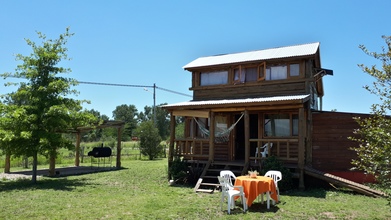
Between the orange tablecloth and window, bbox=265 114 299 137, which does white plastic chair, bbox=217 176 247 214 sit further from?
window, bbox=265 114 299 137

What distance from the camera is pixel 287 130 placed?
1354 centimetres

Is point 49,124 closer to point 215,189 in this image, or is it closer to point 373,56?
point 215,189

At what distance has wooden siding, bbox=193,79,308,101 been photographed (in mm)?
13617

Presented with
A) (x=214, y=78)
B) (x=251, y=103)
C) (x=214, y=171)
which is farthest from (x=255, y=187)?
(x=214, y=78)

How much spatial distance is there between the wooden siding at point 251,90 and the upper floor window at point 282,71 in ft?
1.01

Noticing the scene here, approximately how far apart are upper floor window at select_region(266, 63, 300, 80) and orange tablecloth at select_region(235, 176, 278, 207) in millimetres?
6428

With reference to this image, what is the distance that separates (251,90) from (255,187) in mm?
6872

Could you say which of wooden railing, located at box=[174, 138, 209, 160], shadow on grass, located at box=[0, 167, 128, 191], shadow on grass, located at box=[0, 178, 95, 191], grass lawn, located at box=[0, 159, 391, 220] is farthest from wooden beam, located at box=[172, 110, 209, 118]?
shadow on grass, located at box=[0, 178, 95, 191]

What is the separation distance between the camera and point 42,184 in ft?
41.8

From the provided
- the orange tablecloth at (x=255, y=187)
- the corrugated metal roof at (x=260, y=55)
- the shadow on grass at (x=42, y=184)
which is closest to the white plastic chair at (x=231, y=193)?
the orange tablecloth at (x=255, y=187)

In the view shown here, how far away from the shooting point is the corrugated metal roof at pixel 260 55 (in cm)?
1390

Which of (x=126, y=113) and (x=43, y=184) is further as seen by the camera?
(x=126, y=113)

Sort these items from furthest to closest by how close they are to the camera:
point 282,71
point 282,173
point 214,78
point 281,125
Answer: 1. point 214,78
2. point 282,71
3. point 281,125
4. point 282,173

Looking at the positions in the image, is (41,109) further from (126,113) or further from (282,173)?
(126,113)
